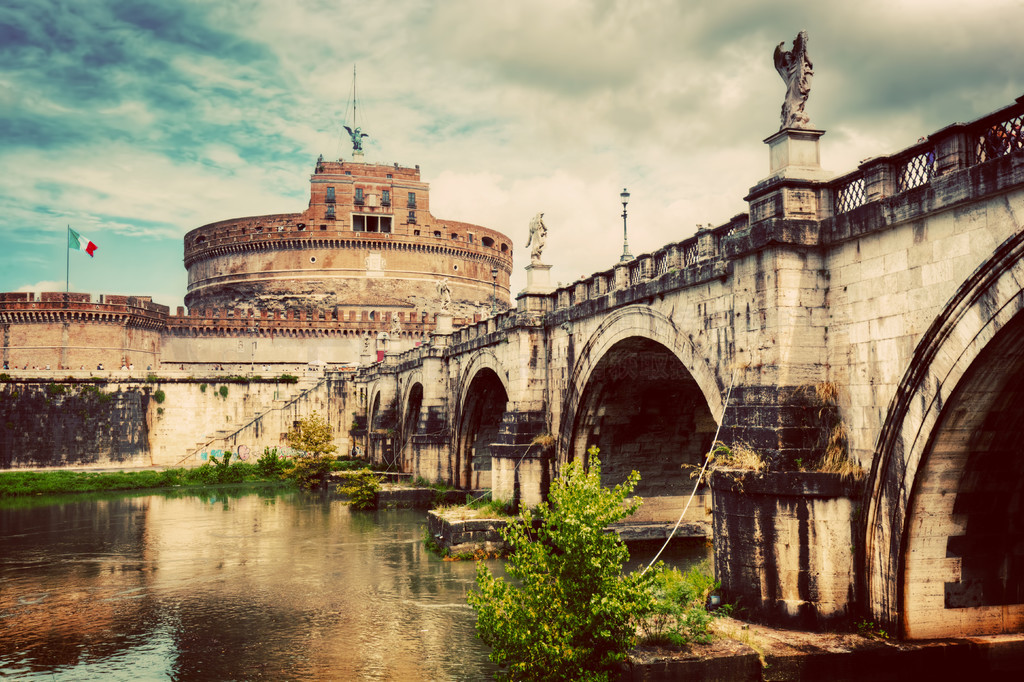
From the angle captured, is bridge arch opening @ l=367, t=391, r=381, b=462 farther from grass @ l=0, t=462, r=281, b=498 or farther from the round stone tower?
the round stone tower

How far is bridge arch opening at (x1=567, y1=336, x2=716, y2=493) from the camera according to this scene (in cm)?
1709

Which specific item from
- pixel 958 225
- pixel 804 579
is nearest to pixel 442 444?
pixel 804 579

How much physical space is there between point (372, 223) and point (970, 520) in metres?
67.7

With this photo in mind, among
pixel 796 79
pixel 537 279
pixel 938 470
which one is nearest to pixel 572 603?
pixel 938 470

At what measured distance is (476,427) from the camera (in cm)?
2778

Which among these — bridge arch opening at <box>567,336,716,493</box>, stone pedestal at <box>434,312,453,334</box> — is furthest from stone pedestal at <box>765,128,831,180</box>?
stone pedestal at <box>434,312,453,334</box>

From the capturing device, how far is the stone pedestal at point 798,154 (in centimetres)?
1012

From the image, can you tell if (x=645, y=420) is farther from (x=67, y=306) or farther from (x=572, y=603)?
(x=67, y=306)

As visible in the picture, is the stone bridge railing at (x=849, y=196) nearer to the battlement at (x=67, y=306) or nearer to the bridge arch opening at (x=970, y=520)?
the bridge arch opening at (x=970, y=520)

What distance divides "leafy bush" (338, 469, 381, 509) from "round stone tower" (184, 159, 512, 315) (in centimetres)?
4315

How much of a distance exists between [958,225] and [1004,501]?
10.7 feet

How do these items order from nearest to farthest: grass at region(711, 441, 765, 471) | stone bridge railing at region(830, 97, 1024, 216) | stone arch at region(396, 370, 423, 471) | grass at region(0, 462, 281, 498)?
stone bridge railing at region(830, 97, 1024, 216)
grass at region(711, 441, 765, 471)
grass at region(0, 462, 281, 498)
stone arch at region(396, 370, 423, 471)

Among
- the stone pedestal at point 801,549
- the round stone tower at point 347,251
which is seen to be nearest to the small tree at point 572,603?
the stone pedestal at point 801,549

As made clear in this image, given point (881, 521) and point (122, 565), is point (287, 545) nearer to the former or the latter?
point (122, 565)
